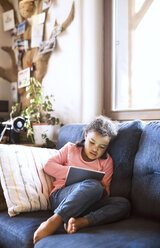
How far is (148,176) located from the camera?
1367mm

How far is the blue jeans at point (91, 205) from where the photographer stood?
1.24 meters

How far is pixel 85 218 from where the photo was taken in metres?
1.22

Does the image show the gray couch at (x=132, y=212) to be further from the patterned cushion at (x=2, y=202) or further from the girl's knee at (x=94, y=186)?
the girl's knee at (x=94, y=186)

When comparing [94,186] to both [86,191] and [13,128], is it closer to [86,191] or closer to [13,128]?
[86,191]

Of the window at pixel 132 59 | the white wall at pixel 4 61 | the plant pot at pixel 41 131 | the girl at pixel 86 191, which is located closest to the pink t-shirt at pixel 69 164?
the girl at pixel 86 191

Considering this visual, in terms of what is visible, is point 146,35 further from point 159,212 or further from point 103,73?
point 159,212

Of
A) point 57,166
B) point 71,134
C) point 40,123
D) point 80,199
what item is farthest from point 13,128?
point 80,199

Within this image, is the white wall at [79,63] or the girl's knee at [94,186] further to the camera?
the white wall at [79,63]

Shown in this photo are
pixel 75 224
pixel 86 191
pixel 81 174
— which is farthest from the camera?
pixel 81 174

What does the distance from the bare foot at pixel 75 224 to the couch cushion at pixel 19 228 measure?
0.17 meters

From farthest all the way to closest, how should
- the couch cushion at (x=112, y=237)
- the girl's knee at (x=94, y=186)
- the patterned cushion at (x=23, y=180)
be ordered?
the patterned cushion at (x=23, y=180) < the girl's knee at (x=94, y=186) < the couch cushion at (x=112, y=237)

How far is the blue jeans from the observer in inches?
48.8

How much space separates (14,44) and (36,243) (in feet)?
8.05

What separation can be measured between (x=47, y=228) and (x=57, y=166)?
447mm
